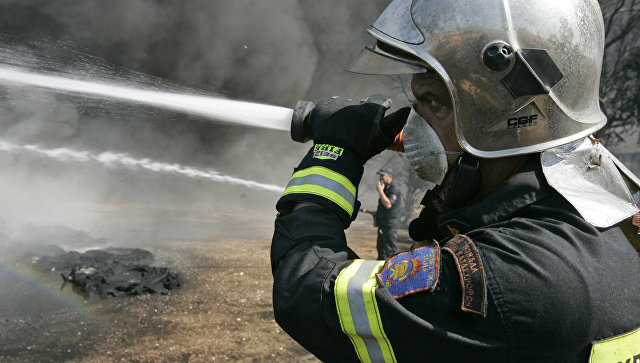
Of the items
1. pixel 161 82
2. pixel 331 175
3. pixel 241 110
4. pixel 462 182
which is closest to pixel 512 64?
pixel 462 182

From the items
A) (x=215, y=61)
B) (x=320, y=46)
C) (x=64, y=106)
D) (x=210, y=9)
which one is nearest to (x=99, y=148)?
(x=64, y=106)

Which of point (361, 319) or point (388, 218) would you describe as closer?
point (361, 319)

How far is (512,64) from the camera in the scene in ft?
3.68

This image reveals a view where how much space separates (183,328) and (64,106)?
9.34 metres

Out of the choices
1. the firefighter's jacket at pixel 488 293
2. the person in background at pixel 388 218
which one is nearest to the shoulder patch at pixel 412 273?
the firefighter's jacket at pixel 488 293

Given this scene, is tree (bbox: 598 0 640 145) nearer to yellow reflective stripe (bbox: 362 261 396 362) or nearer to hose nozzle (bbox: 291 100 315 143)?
hose nozzle (bbox: 291 100 315 143)

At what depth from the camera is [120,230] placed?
25.2 ft

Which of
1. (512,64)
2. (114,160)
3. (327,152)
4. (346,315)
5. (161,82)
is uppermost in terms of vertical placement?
(512,64)

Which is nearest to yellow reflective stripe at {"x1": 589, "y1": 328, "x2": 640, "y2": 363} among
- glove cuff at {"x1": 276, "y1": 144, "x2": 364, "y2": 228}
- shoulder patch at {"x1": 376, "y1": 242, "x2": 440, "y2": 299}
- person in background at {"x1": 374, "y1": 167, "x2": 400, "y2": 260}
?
shoulder patch at {"x1": 376, "y1": 242, "x2": 440, "y2": 299}

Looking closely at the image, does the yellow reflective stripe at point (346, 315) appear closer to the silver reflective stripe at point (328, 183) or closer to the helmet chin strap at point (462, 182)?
the silver reflective stripe at point (328, 183)

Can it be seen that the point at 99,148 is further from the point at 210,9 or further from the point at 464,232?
the point at 464,232

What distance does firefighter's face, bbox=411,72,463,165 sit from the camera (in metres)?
1.21

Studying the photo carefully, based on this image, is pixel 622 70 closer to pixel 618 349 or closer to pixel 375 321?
pixel 618 349

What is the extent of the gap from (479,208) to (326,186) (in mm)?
404
